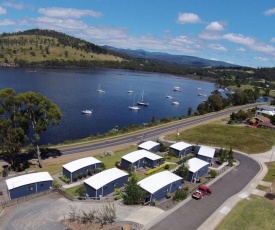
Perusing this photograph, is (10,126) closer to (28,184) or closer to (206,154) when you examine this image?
(28,184)

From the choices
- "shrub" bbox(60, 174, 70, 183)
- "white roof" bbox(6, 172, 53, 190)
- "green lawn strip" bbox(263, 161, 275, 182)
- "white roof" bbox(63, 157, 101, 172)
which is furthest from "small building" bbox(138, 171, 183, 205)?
"green lawn strip" bbox(263, 161, 275, 182)

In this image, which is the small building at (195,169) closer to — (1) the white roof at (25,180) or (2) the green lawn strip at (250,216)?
(2) the green lawn strip at (250,216)

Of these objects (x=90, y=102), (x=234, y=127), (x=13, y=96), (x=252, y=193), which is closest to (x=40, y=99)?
(x=13, y=96)

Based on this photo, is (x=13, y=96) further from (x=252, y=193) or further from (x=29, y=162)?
(x=252, y=193)

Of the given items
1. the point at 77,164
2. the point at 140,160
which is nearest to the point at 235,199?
the point at 140,160

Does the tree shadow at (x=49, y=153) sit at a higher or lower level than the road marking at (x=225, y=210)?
lower

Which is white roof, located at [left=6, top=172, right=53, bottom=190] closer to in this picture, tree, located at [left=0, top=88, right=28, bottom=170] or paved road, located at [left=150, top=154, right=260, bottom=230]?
tree, located at [left=0, top=88, right=28, bottom=170]

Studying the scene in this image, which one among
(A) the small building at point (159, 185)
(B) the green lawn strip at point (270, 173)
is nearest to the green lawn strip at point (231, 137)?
(B) the green lawn strip at point (270, 173)
